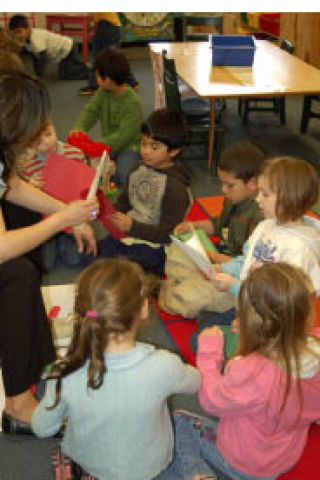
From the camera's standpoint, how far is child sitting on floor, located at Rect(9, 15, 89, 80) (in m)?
6.70

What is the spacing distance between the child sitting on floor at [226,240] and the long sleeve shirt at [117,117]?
1554 millimetres

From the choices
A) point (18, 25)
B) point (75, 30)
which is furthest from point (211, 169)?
point (75, 30)

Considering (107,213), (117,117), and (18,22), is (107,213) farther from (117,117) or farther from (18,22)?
(18,22)

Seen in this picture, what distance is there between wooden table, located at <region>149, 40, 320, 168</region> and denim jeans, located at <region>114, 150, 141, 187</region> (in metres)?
0.63

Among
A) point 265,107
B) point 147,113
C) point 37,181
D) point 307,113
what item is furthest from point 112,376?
point 265,107

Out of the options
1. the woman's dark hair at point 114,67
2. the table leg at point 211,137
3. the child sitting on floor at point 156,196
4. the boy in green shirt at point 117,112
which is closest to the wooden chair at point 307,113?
the table leg at point 211,137

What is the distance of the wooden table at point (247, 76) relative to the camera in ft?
12.8

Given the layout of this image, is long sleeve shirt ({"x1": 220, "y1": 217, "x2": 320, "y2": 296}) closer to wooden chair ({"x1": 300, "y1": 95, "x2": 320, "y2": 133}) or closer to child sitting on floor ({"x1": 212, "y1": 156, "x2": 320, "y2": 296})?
child sitting on floor ({"x1": 212, "y1": 156, "x2": 320, "y2": 296})

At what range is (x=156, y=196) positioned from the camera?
280 centimetres

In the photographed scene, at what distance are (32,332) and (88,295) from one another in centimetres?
63

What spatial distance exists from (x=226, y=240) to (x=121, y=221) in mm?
523

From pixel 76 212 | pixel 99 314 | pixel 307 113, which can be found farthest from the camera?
pixel 307 113

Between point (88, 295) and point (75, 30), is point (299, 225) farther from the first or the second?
point (75, 30)

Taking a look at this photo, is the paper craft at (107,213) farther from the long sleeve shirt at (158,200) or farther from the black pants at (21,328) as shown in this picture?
the black pants at (21,328)
